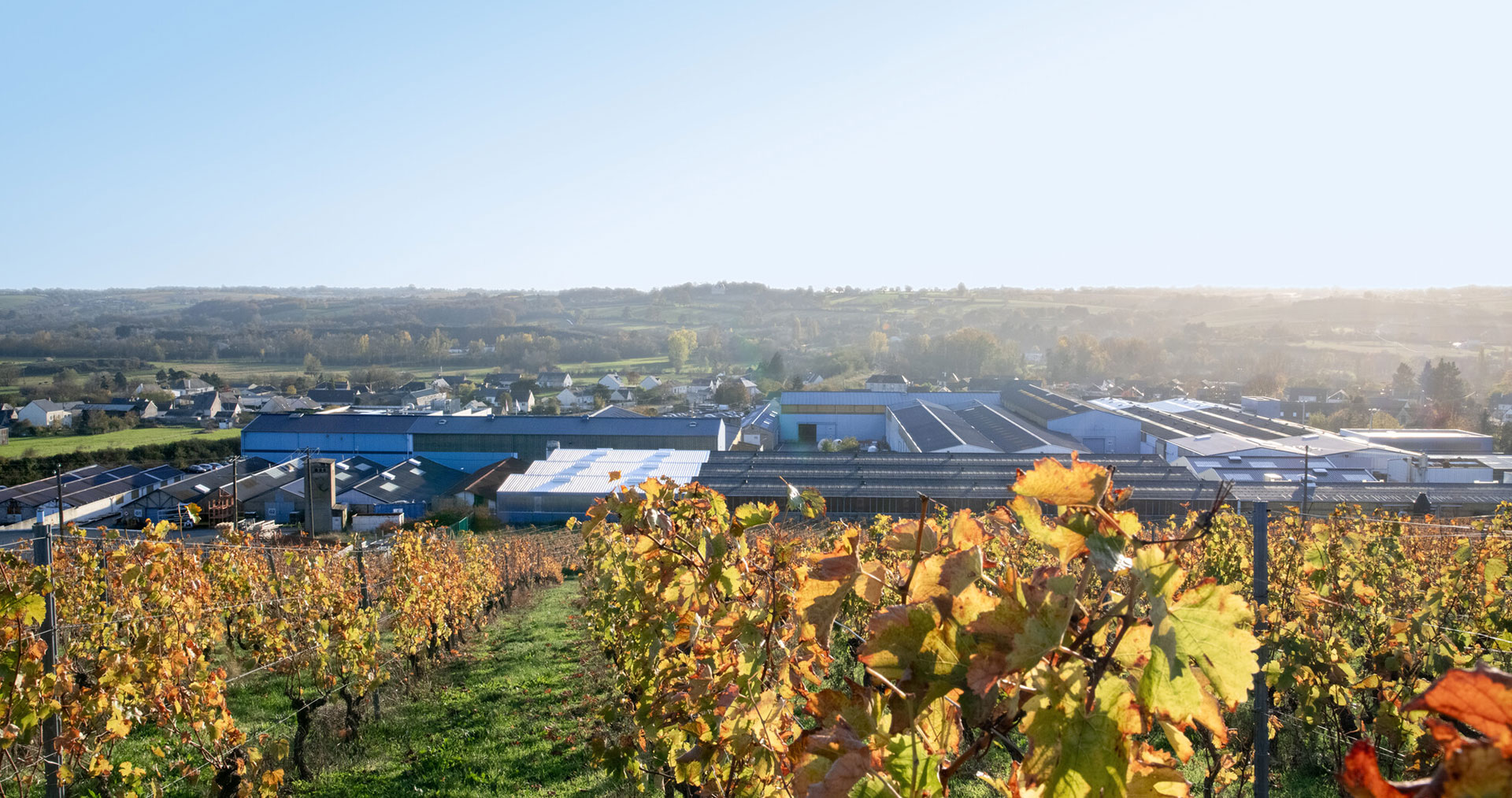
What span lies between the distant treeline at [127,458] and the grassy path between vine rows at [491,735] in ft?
95.6

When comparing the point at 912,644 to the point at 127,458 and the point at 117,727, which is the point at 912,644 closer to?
the point at 117,727

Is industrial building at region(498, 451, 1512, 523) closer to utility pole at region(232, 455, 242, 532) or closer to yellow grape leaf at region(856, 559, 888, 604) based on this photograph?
utility pole at region(232, 455, 242, 532)

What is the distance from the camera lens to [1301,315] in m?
97.9

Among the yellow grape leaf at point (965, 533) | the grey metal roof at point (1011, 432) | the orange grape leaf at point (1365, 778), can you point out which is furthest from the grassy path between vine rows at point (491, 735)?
the grey metal roof at point (1011, 432)

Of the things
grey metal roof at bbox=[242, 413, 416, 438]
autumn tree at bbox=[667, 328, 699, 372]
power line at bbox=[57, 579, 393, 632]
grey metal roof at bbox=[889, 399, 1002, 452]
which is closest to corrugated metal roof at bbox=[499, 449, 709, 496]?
grey metal roof at bbox=[242, 413, 416, 438]

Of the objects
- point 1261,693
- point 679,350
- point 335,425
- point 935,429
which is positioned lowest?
point 935,429

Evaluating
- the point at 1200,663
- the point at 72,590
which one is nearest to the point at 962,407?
the point at 72,590

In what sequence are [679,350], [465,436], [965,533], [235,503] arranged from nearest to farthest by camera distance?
[965,533] → [235,503] → [465,436] → [679,350]

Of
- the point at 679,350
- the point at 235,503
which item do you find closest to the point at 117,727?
the point at 235,503

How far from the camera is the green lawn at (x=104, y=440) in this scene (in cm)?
3353

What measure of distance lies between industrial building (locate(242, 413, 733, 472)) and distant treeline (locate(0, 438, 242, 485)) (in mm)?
2634

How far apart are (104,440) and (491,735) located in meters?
40.4

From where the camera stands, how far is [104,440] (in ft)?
122

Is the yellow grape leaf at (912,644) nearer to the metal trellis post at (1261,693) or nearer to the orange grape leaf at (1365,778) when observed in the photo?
the orange grape leaf at (1365,778)
